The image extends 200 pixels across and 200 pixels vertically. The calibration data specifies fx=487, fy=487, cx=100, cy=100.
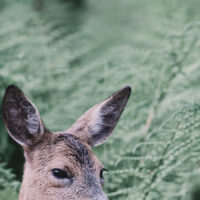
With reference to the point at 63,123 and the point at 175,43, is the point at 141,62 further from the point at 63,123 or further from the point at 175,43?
the point at 63,123

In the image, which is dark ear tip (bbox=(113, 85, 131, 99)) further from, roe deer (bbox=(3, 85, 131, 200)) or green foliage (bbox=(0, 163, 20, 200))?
green foliage (bbox=(0, 163, 20, 200))

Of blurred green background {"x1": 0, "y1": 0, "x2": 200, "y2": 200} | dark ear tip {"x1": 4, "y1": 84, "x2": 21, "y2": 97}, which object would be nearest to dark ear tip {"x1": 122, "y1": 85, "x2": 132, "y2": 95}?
blurred green background {"x1": 0, "y1": 0, "x2": 200, "y2": 200}

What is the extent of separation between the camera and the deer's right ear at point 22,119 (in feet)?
9.97

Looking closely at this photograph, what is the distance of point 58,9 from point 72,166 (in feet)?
11.7

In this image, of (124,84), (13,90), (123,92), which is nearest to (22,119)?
(13,90)

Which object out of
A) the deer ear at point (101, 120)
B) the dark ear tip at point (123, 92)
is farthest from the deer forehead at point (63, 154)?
the dark ear tip at point (123, 92)

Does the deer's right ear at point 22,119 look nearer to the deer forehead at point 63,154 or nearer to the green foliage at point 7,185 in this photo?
the deer forehead at point 63,154

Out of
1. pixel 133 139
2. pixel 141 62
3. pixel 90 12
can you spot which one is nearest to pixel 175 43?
pixel 141 62

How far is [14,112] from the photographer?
310 centimetres

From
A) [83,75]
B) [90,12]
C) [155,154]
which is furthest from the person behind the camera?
[90,12]

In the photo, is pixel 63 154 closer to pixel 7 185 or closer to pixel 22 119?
pixel 22 119

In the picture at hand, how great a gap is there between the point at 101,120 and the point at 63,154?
51 cm

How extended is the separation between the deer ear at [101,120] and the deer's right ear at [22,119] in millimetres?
367

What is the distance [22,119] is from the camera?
3.15 meters
